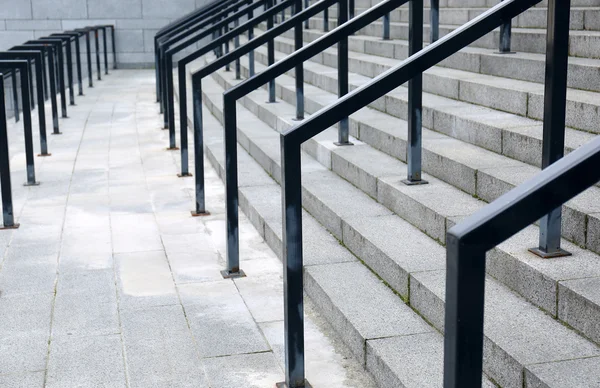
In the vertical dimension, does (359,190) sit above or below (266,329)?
above

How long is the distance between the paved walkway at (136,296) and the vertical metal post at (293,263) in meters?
0.16

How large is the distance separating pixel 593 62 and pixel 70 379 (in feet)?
10.8

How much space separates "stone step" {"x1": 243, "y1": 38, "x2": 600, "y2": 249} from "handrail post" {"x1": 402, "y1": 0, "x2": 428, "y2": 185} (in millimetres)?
166

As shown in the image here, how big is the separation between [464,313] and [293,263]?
4.85ft

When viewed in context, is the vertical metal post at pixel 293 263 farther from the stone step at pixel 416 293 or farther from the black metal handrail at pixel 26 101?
the black metal handrail at pixel 26 101

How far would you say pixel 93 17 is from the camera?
1662cm

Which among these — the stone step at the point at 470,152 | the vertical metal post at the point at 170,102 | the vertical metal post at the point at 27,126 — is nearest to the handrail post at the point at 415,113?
the stone step at the point at 470,152

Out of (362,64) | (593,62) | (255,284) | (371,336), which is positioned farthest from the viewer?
(362,64)

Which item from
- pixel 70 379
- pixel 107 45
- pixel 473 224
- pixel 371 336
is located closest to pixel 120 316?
pixel 70 379

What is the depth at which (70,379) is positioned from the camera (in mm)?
3172

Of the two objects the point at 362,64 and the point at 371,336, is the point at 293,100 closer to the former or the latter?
the point at 362,64

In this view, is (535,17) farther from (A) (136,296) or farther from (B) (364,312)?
(A) (136,296)

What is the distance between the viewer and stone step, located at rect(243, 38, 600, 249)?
322 cm

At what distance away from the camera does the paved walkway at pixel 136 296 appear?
10.6 ft
